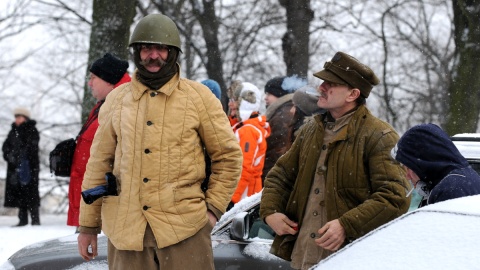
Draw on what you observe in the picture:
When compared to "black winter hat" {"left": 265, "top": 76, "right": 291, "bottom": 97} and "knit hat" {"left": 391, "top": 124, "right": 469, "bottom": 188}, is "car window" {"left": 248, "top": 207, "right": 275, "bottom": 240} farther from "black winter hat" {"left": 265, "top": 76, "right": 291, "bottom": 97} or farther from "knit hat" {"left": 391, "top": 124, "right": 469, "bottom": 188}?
"black winter hat" {"left": 265, "top": 76, "right": 291, "bottom": 97}

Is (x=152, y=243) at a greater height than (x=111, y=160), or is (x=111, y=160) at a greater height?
(x=111, y=160)

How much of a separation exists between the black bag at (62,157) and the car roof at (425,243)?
134 inches

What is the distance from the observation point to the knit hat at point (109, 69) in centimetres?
546

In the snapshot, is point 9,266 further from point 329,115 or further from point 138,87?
point 329,115

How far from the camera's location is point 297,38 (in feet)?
52.7

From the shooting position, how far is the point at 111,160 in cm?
399

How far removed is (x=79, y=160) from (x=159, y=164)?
1942 millimetres

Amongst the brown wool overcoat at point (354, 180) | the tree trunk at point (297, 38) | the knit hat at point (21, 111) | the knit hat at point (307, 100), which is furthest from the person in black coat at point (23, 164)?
the brown wool overcoat at point (354, 180)

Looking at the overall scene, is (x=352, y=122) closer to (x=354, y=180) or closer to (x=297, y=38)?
(x=354, y=180)

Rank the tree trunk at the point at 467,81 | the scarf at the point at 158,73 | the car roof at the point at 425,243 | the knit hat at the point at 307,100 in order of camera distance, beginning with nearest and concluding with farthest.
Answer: the car roof at the point at 425,243
the scarf at the point at 158,73
the knit hat at the point at 307,100
the tree trunk at the point at 467,81

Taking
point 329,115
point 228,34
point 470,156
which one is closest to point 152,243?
point 329,115

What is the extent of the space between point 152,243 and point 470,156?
5.79 feet

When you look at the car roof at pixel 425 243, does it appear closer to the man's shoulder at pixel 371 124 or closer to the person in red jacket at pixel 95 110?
the man's shoulder at pixel 371 124

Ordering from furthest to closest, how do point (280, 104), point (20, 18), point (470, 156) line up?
point (20, 18)
point (280, 104)
point (470, 156)
